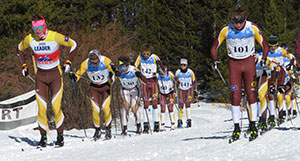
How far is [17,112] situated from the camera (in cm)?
1176

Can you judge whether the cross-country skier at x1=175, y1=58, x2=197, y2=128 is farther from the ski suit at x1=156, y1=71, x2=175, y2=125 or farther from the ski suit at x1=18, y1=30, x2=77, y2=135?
the ski suit at x1=18, y1=30, x2=77, y2=135

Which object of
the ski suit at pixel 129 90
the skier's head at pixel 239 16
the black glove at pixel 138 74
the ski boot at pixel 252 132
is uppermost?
the skier's head at pixel 239 16

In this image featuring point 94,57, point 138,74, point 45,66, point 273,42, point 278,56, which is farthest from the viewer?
point 278,56

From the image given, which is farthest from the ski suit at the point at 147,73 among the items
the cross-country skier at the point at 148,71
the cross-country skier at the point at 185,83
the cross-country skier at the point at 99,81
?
the cross-country skier at the point at 99,81

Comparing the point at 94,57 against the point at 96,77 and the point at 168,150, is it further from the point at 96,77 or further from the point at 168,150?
the point at 168,150

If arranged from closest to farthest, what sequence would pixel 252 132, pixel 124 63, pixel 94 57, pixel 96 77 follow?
pixel 252 132, pixel 94 57, pixel 96 77, pixel 124 63

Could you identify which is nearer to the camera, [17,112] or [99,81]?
[99,81]

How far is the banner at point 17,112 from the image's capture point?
37.9 feet

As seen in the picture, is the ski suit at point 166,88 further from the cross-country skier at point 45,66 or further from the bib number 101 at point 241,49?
the bib number 101 at point 241,49

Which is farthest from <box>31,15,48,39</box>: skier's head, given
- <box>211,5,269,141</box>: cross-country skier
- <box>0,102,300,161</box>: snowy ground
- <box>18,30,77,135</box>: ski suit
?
<box>211,5,269,141</box>: cross-country skier

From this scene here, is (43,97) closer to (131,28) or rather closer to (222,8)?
(222,8)

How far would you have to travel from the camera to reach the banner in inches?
454

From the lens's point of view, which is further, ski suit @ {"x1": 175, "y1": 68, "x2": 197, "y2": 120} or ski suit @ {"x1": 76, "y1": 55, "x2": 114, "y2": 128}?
ski suit @ {"x1": 175, "y1": 68, "x2": 197, "y2": 120}

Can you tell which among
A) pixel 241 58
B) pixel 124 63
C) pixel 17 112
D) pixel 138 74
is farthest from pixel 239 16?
pixel 17 112
